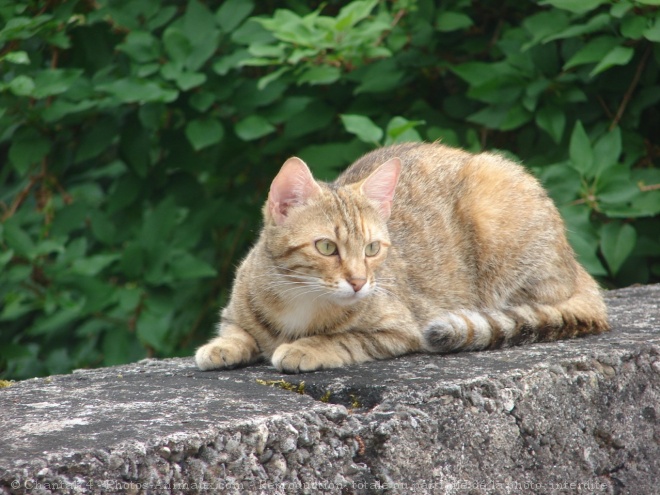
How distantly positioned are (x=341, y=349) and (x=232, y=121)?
214 centimetres

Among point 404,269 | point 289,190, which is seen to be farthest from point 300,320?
point 404,269

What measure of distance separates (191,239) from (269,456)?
8.72 feet

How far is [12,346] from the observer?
15.1ft

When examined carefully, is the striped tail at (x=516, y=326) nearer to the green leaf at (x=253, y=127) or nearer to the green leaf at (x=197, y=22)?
the green leaf at (x=253, y=127)

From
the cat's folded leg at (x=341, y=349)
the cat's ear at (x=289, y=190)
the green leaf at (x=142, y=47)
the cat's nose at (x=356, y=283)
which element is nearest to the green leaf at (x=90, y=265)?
the green leaf at (x=142, y=47)

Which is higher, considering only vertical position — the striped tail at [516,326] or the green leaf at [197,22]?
the green leaf at [197,22]

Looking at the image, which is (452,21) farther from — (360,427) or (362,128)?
(360,427)

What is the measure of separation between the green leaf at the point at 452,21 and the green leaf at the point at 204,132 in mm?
1365

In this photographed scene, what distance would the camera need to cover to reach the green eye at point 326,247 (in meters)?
3.21

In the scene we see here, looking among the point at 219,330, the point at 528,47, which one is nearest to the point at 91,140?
the point at 219,330

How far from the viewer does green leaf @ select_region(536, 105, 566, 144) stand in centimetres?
447

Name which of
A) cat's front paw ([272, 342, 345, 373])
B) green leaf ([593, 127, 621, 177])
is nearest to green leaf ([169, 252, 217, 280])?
cat's front paw ([272, 342, 345, 373])

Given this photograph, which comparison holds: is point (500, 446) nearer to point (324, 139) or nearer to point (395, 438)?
point (395, 438)

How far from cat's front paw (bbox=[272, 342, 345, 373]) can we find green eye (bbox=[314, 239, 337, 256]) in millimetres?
386
